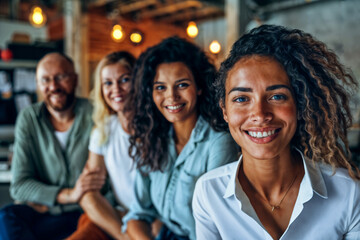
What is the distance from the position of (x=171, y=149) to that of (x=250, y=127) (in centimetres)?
67

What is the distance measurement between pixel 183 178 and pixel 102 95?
0.93m

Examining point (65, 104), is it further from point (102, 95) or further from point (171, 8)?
point (171, 8)

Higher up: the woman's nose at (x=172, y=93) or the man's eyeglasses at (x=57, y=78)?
the man's eyeglasses at (x=57, y=78)

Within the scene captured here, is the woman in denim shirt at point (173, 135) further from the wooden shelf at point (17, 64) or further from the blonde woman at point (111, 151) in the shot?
the wooden shelf at point (17, 64)

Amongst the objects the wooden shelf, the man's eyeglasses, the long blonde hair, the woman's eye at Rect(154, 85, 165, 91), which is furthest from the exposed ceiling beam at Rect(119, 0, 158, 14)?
the woman's eye at Rect(154, 85, 165, 91)

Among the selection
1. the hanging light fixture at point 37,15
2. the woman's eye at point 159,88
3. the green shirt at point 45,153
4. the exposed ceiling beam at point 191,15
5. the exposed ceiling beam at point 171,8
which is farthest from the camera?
the exposed ceiling beam at point 191,15

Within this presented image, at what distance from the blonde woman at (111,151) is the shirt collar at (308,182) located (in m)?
0.88

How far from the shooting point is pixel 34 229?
204cm

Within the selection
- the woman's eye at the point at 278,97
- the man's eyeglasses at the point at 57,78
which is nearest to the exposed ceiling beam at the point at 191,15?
the man's eyeglasses at the point at 57,78

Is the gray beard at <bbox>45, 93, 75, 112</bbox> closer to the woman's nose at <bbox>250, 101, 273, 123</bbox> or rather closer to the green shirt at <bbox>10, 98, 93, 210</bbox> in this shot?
the green shirt at <bbox>10, 98, 93, 210</bbox>

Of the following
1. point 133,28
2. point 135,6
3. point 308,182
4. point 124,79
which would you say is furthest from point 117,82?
point 135,6

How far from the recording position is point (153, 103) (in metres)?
1.79

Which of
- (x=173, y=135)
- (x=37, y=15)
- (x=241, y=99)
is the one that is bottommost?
(x=173, y=135)

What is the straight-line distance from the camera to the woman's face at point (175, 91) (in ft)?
5.39
